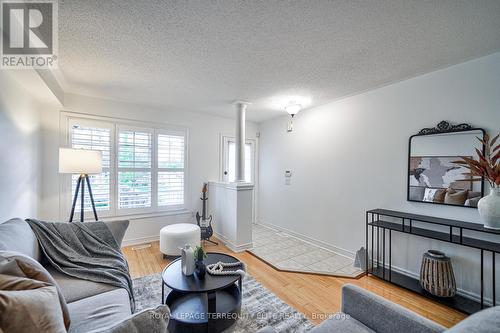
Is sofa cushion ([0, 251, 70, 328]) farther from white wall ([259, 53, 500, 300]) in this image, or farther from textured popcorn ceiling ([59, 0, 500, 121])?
white wall ([259, 53, 500, 300])

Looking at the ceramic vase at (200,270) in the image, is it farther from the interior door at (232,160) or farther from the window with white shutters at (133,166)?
the interior door at (232,160)

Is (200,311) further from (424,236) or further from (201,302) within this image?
(424,236)

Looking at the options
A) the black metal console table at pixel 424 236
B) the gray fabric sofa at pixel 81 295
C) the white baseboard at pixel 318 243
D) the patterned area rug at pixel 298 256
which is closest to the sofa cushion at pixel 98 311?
the gray fabric sofa at pixel 81 295

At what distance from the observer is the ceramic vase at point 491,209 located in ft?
6.03

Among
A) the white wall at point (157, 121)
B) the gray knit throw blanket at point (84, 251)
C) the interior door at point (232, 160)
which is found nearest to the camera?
the gray knit throw blanket at point (84, 251)

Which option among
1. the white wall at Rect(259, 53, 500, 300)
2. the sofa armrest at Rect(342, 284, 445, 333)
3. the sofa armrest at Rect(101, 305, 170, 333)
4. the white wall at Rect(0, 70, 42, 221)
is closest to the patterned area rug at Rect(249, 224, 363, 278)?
the white wall at Rect(259, 53, 500, 300)

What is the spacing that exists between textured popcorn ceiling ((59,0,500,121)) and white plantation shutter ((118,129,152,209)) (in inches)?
36.4

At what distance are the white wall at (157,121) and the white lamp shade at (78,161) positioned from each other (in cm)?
88

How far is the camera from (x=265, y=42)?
75.2 inches

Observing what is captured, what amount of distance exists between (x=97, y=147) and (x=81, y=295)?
2.60 meters

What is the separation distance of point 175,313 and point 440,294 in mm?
2549

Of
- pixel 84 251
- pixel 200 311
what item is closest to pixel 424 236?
pixel 200 311

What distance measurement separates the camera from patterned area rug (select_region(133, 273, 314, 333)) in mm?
1765

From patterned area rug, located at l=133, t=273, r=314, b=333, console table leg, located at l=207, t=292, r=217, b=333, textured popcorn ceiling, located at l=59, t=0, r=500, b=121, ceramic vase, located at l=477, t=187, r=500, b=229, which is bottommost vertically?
patterned area rug, located at l=133, t=273, r=314, b=333
